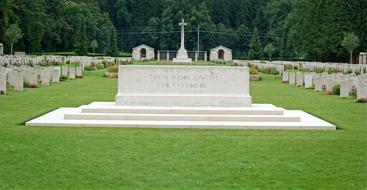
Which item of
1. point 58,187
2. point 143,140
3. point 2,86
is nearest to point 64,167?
point 58,187

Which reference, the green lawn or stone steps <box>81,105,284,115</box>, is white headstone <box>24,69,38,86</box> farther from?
stone steps <box>81,105,284,115</box>

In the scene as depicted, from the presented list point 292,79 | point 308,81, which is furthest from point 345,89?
point 292,79

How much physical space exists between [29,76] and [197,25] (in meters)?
69.1

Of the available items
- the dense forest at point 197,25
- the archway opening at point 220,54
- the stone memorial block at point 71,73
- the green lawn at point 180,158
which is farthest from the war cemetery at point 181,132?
the archway opening at point 220,54

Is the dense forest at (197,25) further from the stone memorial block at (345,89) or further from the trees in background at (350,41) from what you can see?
the stone memorial block at (345,89)

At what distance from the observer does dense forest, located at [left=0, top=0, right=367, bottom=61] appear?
56.0 meters

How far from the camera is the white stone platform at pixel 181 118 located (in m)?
11.8

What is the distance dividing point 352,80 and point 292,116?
933 centimetres

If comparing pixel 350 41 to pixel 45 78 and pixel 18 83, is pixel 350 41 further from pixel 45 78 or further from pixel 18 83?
pixel 18 83

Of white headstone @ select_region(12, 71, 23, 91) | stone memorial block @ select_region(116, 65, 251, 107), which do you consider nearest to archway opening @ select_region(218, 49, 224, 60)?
white headstone @ select_region(12, 71, 23, 91)

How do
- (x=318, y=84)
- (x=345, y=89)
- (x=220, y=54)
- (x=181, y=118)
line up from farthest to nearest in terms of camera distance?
(x=220, y=54) → (x=318, y=84) → (x=345, y=89) → (x=181, y=118)

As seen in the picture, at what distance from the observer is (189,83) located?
551 inches

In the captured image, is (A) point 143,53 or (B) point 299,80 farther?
(A) point 143,53

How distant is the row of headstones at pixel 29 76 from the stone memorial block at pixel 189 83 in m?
6.27
